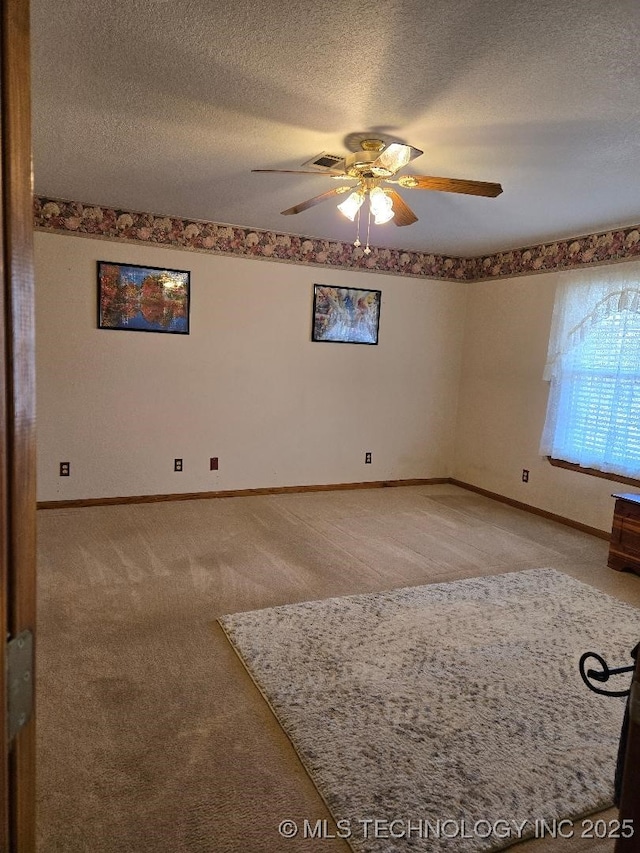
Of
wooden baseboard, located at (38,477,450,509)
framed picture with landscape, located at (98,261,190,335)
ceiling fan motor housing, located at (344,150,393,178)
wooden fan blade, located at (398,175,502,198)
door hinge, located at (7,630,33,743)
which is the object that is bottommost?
wooden baseboard, located at (38,477,450,509)

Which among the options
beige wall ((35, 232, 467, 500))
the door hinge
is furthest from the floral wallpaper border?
the door hinge

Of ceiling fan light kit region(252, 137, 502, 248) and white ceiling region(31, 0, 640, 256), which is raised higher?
white ceiling region(31, 0, 640, 256)

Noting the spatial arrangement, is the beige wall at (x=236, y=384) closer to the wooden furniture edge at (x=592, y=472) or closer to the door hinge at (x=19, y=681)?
the wooden furniture edge at (x=592, y=472)

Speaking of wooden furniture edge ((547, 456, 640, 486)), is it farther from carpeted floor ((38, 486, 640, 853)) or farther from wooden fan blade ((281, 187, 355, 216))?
wooden fan blade ((281, 187, 355, 216))

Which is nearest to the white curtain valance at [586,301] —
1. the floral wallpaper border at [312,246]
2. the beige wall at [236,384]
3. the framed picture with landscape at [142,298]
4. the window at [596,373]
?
the window at [596,373]

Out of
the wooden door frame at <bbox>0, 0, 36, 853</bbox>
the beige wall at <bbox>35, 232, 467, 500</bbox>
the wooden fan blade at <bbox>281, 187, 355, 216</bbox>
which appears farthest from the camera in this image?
the beige wall at <bbox>35, 232, 467, 500</bbox>

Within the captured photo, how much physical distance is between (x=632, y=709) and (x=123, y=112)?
2837 millimetres

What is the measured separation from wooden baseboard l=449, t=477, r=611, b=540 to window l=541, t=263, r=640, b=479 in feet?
1.69

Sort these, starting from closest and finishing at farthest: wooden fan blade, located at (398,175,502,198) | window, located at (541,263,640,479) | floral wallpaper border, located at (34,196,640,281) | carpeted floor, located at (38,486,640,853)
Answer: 1. carpeted floor, located at (38,486,640,853)
2. wooden fan blade, located at (398,175,502,198)
3. window, located at (541,263,640,479)
4. floral wallpaper border, located at (34,196,640,281)

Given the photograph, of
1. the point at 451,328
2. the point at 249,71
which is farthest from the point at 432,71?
the point at 451,328

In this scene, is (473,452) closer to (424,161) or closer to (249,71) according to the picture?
(424,161)

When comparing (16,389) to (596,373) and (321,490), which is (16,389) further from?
(321,490)

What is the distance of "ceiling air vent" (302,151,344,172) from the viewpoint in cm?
285

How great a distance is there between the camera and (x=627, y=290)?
4012 mm
